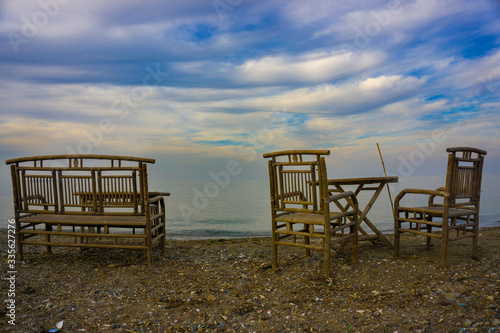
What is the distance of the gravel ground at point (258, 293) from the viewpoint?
3.79 m

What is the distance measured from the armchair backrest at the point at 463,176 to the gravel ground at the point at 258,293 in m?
1.05

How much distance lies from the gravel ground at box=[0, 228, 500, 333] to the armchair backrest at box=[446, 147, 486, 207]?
105 centimetres

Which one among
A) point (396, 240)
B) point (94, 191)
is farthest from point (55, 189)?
point (396, 240)

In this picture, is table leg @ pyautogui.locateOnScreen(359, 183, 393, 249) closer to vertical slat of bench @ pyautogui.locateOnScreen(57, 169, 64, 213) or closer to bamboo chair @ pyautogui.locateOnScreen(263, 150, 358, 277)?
bamboo chair @ pyautogui.locateOnScreen(263, 150, 358, 277)

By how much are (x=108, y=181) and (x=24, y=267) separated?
2.03 meters

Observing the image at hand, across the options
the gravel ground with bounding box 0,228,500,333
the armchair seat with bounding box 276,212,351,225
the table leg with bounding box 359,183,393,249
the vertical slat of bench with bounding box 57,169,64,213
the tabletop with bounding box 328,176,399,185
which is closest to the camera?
the gravel ground with bounding box 0,228,500,333

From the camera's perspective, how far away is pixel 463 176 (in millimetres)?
5555

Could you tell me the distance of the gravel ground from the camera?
3789mm

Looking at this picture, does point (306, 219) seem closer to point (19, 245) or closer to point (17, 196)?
point (17, 196)

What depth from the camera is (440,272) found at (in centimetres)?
507

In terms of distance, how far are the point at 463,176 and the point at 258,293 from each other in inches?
149

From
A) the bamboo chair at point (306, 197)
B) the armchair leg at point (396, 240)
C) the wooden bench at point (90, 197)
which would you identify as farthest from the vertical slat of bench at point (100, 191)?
the armchair leg at point (396, 240)

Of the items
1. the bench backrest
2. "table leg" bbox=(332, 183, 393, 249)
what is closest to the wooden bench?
the bench backrest

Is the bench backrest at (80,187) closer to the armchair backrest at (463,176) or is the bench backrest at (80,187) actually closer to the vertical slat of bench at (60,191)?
the vertical slat of bench at (60,191)
